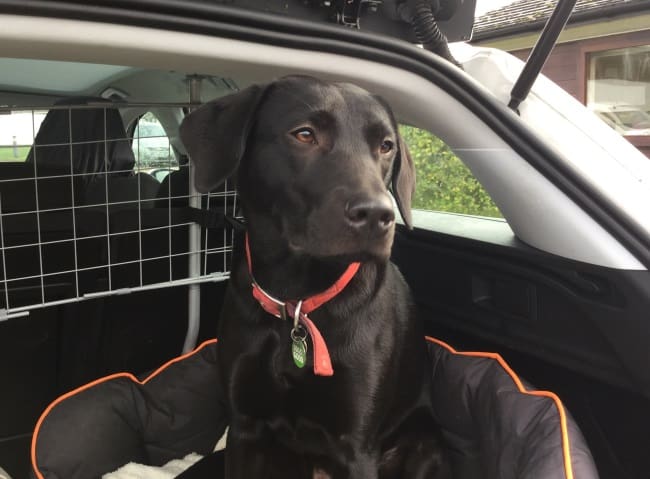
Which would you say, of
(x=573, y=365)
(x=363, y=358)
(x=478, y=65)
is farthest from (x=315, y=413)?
(x=478, y=65)

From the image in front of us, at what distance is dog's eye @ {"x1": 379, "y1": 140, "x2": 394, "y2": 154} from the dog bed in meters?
0.70

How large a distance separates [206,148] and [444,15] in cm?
65

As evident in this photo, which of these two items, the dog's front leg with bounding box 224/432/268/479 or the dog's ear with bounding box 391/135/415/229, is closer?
the dog's ear with bounding box 391/135/415/229

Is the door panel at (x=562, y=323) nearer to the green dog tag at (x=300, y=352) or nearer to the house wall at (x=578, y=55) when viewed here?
the green dog tag at (x=300, y=352)

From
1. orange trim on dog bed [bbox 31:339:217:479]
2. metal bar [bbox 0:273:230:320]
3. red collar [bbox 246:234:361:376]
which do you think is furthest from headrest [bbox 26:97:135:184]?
red collar [bbox 246:234:361:376]

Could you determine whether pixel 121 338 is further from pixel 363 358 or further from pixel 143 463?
pixel 363 358

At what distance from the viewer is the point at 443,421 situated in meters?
1.92

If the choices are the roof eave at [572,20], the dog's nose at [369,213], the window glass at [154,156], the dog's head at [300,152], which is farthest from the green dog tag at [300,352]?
the roof eave at [572,20]

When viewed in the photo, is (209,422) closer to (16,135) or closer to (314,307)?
(314,307)

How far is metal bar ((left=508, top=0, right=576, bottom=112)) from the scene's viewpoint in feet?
3.83

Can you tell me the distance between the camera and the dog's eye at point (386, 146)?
56.0 inches

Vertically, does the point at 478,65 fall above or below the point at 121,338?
above

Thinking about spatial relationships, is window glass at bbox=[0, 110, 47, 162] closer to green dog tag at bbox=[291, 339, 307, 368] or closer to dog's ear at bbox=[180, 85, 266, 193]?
dog's ear at bbox=[180, 85, 266, 193]

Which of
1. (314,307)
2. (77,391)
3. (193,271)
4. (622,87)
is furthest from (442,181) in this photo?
(622,87)
